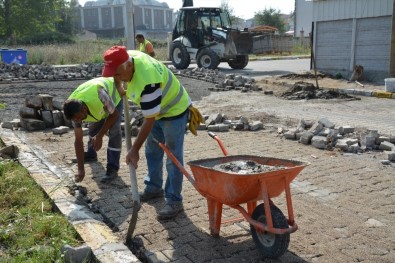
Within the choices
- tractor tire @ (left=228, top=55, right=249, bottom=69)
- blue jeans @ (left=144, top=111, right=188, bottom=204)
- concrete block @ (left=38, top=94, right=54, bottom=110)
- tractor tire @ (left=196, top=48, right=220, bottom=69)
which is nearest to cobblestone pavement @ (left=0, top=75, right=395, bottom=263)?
blue jeans @ (left=144, top=111, right=188, bottom=204)

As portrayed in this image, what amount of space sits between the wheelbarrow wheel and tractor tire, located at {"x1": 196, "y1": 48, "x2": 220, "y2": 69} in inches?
620

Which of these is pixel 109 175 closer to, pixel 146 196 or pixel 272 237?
→ pixel 146 196

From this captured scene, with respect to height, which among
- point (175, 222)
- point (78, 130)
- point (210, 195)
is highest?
point (78, 130)

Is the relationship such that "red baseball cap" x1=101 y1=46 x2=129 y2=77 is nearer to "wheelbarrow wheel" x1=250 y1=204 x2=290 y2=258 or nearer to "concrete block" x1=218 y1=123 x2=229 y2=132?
"wheelbarrow wheel" x1=250 y1=204 x2=290 y2=258

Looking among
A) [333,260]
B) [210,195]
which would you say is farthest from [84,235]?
[333,260]

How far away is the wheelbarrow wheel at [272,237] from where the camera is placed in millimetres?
3020

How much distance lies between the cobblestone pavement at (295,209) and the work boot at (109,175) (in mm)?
65

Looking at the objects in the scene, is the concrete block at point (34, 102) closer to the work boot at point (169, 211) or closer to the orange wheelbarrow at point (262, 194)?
the work boot at point (169, 211)

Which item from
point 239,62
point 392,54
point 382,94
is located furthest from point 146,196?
point 239,62

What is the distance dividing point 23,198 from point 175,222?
1626 mm

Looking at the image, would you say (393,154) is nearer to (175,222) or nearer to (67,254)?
(175,222)

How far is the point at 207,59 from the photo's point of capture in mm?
18938

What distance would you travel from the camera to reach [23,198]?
4340 mm

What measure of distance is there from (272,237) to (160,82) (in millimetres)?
1480
